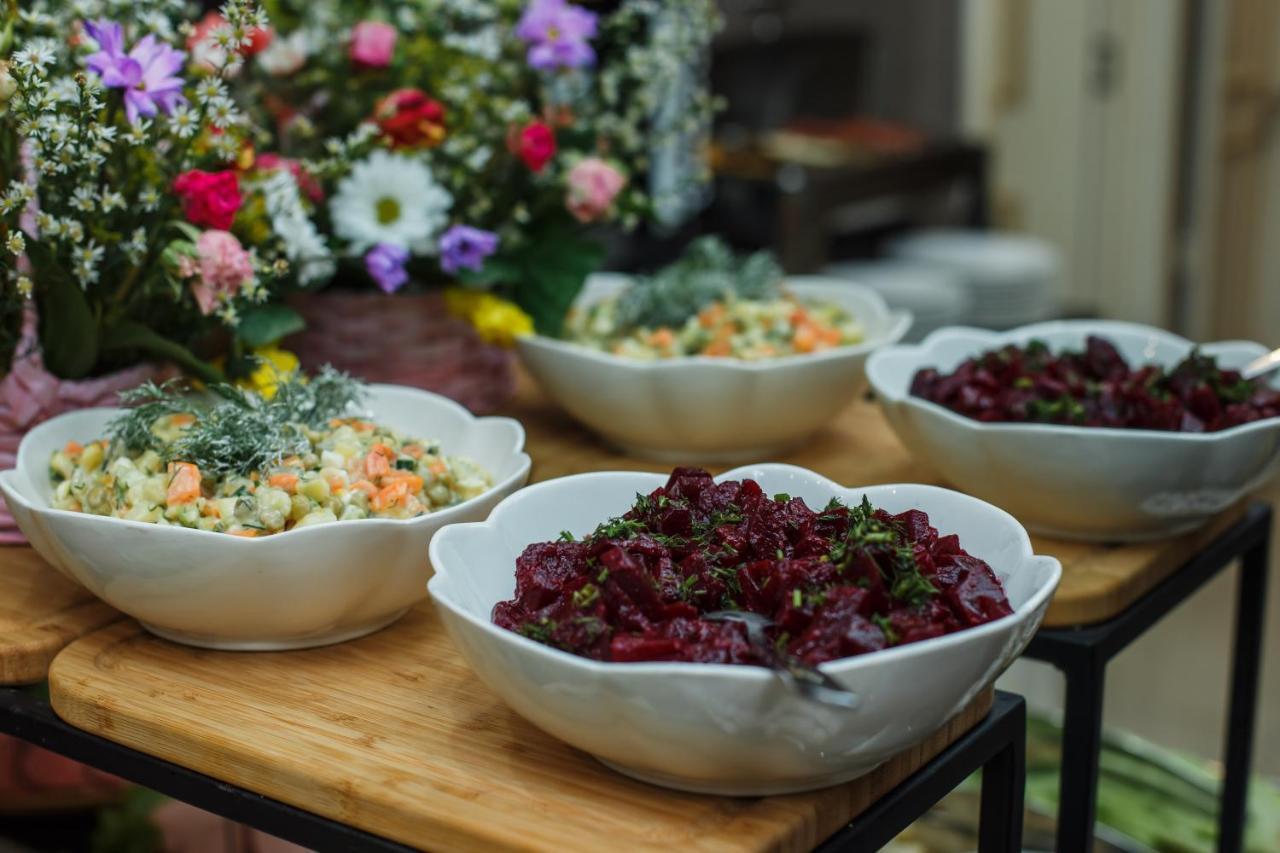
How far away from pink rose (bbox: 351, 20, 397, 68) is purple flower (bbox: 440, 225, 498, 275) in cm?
22

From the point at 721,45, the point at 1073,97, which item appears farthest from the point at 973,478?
the point at 1073,97

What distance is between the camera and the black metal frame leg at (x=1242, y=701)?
71.6 inches

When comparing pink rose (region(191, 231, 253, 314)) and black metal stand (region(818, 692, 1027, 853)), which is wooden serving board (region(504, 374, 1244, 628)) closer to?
black metal stand (region(818, 692, 1027, 853))

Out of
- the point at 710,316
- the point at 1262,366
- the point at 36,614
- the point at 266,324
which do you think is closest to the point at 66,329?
the point at 266,324

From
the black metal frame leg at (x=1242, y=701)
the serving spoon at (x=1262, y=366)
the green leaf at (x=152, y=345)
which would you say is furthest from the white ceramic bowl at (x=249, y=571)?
the black metal frame leg at (x=1242, y=701)

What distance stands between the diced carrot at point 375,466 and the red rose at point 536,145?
57 centimetres

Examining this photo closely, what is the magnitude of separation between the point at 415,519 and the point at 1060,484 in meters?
0.63

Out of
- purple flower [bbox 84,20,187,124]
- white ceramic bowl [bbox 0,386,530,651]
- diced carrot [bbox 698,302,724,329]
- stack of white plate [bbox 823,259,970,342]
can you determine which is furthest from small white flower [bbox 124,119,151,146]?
stack of white plate [bbox 823,259,970,342]

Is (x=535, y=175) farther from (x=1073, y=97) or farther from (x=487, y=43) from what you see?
(x=1073, y=97)

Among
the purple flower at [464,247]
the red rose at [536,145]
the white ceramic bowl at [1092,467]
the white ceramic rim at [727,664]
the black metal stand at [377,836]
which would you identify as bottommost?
the black metal stand at [377,836]

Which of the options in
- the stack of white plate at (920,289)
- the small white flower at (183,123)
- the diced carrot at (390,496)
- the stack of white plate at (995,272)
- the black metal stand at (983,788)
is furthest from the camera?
the stack of white plate at (995,272)

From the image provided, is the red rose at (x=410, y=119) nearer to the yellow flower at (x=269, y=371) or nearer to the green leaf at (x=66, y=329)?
the yellow flower at (x=269, y=371)

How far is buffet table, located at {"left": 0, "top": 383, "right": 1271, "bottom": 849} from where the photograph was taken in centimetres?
94

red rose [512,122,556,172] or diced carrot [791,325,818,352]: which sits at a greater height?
red rose [512,122,556,172]
